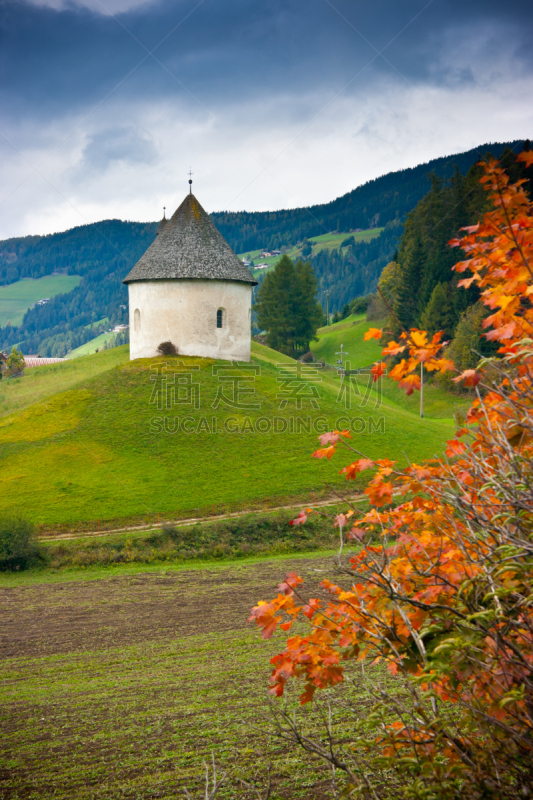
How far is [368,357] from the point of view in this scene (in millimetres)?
72812

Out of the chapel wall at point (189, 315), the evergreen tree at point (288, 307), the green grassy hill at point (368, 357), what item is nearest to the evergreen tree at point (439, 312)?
the green grassy hill at point (368, 357)

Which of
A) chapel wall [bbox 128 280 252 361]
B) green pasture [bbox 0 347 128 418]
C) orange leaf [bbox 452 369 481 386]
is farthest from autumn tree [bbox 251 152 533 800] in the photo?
green pasture [bbox 0 347 128 418]

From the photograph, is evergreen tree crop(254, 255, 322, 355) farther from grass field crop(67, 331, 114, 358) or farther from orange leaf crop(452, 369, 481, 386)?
grass field crop(67, 331, 114, 358)

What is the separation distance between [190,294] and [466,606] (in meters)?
35.1

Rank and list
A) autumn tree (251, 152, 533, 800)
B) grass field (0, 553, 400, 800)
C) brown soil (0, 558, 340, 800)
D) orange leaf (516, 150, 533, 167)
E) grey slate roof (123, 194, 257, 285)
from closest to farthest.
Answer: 1. autumn tree (251, 152, 533, 800)
2. orange leaf (516, 150, 533, 167)
3. grass field (0, 553, 400, 800)
4. brown soil (0, 558, 340, 800)
5. grey slate roof (123, 194, 257, 285)

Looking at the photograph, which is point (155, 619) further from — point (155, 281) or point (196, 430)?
point (155, 281)

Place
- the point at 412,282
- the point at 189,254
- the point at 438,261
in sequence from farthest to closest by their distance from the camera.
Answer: the point at 412,282 → the point at 438,261 → the point at 189,254

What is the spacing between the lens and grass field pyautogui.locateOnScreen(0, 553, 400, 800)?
797cm

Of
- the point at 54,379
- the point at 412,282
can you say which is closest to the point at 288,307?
the point at 412,282

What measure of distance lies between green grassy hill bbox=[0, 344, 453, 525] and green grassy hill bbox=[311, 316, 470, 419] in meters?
5.77

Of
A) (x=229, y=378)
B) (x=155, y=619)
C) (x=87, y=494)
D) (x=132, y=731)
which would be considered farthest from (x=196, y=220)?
(x=132, y=731)

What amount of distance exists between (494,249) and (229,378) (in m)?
32.5

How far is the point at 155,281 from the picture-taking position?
3706 centimetres

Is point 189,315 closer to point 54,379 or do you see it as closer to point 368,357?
point 54,379
